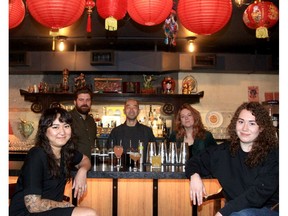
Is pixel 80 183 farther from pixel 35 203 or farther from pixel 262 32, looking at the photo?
pixel 262 32

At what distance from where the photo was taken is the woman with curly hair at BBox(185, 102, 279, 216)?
2.10 metres

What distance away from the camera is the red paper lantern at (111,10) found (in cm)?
343

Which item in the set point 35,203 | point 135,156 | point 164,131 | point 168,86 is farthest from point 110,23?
point 164,131

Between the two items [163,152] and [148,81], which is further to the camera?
[148,81]

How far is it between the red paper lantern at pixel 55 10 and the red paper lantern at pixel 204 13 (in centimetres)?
93

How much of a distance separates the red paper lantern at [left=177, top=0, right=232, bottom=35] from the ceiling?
1940mm

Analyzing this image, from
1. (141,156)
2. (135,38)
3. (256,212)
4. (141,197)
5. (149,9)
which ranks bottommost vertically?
(141,197)

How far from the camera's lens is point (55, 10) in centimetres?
307

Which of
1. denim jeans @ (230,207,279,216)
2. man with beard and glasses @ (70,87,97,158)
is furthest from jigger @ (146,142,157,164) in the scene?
denim jeans @ (230,207,279,216)

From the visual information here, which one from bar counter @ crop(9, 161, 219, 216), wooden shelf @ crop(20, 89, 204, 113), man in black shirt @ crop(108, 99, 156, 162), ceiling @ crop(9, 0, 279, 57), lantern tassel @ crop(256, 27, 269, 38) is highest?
ceiling @ crop(9, 0, 279, 57)

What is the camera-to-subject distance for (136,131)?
4.69 m

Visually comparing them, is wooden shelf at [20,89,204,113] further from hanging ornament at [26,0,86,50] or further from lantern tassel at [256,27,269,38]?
hanging ornament at [26,0,86,50]

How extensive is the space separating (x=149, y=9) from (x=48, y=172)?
1.70 metres
